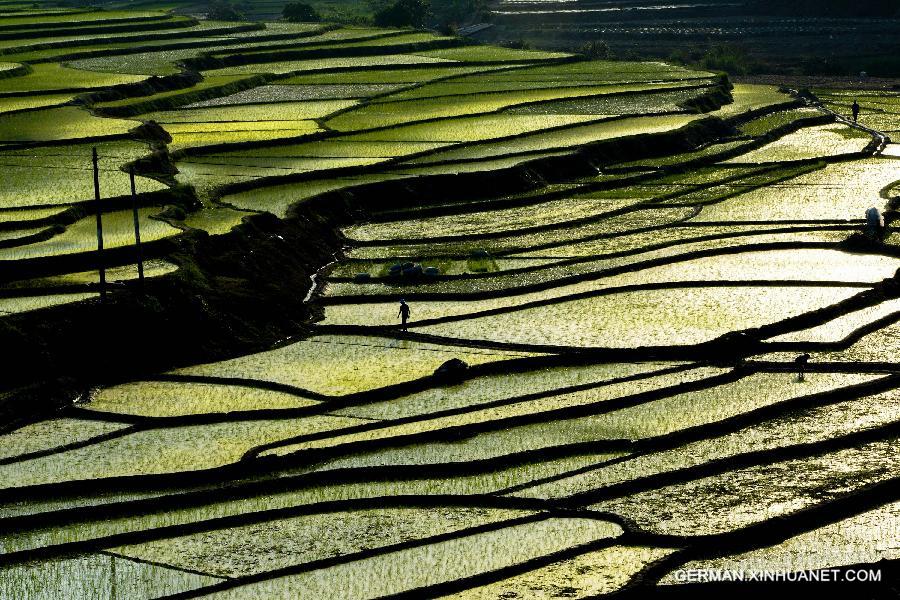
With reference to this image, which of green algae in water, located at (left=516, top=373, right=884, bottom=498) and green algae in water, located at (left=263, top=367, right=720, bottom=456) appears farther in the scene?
green algae in water, located at (left=263, top=367, right=720, bottom=456)

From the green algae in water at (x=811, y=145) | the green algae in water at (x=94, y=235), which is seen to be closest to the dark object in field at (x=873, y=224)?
the green algae in water at (x=811, y=145)

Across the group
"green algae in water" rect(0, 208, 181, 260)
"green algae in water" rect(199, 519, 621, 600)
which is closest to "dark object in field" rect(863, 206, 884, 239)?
"green algae in water" rect(0, 208, 181, 260)

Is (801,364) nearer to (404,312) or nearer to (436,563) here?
(404,312)

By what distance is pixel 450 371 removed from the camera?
61.3ft

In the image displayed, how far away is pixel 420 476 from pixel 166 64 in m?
32.9

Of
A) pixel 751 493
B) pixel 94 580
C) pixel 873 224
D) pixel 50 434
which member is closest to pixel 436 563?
pixel 94 580

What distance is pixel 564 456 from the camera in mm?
16094

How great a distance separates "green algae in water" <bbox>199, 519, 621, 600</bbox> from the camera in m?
12.9

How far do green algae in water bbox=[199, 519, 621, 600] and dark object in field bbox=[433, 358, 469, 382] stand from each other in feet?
15.3

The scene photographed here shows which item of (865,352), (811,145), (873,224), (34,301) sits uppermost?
(34,301)

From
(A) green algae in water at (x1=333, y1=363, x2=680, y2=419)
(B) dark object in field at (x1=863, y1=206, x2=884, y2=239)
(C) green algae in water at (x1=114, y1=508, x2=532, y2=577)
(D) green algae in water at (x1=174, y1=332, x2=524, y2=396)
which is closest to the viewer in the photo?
(C) green algae in water at (x1=114, y1=508, x2=532, y2=577)

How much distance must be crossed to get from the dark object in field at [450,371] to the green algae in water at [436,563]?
4.65m

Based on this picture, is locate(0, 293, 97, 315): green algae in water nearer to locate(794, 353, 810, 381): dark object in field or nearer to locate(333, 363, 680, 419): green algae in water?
locate(333, 363, 680, 419): green algae in water

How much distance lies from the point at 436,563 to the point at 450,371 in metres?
5.54
